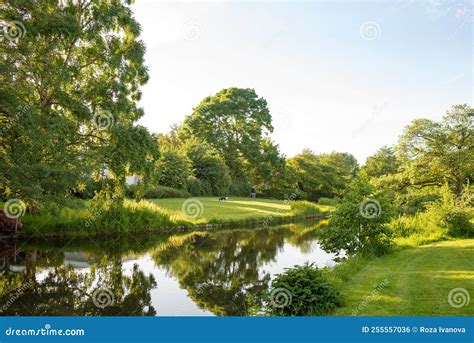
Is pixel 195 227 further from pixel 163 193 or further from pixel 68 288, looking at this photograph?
pixel 68 288

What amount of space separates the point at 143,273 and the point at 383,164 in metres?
45.5

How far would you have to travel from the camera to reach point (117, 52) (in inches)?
671

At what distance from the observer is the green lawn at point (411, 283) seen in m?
6.96

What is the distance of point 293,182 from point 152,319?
137ft

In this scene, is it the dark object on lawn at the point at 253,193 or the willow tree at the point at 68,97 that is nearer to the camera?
the willow tree at the point at 68,97

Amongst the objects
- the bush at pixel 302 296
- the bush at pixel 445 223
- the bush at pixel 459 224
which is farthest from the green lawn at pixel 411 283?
the bush at pixel 459 224

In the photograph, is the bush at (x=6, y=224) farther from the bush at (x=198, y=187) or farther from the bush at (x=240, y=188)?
the bush at (x=240, y=188)

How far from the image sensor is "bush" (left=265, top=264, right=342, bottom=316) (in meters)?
6.99

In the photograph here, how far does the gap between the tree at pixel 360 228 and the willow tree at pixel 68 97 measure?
27.6ft

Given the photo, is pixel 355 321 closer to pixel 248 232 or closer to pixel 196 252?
pixel 196 252

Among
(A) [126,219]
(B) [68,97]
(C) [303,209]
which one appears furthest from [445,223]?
(B) [68,97]

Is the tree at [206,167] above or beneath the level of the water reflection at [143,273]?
above

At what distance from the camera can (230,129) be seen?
152ft

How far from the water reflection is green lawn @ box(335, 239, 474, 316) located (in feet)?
7.13
